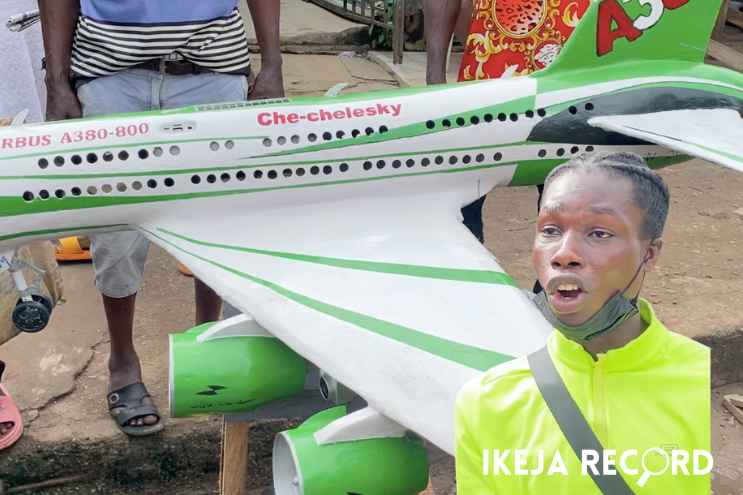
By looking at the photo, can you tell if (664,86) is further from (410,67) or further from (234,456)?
(410,67)

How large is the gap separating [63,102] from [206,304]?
802mm

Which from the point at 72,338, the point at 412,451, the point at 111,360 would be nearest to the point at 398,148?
the point at 412,451

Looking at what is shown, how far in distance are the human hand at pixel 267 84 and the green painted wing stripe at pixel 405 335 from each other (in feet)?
3.03

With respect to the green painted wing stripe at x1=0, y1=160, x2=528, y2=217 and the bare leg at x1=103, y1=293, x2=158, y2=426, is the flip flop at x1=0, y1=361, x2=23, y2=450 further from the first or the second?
the green painted wing stripe at x1=0, y1=160, x2=528, y2=217

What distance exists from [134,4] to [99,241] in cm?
73

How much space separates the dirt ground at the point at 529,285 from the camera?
3.44m

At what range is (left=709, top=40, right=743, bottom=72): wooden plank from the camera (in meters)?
7.12

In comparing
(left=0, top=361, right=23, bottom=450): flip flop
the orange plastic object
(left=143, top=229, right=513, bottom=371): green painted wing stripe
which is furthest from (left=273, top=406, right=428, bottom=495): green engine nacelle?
the orange plastic object

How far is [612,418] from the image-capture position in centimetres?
133

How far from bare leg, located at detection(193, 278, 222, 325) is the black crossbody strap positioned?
2030mm

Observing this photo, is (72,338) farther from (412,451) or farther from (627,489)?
(627,489)

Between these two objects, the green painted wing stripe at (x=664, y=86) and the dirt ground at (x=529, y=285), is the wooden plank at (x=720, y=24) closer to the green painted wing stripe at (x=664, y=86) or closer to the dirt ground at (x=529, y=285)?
the dirt ground at (x=529, y=285)

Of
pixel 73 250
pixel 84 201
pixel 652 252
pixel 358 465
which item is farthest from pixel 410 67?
pixel 652 252

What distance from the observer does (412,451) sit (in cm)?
220
